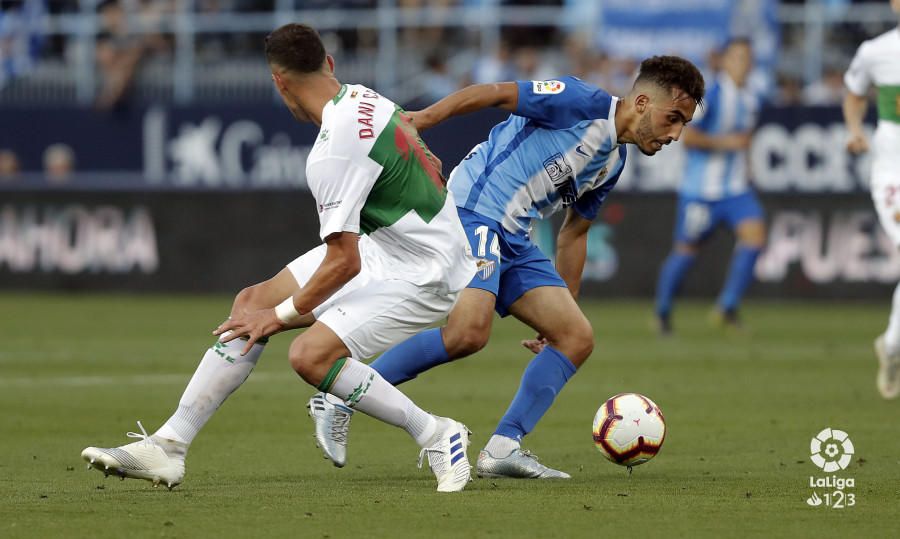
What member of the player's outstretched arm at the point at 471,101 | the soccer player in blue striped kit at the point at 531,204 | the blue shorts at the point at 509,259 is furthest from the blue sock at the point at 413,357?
the player's outstretched arm at the point at 471,101

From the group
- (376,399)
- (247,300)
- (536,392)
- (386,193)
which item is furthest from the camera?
(536,392)

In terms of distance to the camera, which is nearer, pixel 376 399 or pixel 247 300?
pixel 376 399

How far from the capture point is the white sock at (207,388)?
6.78m

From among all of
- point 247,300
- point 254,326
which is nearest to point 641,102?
point 247,300

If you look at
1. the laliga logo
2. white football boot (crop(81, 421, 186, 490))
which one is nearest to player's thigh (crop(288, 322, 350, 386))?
white football boot (crop(81, 421, 186, 490))

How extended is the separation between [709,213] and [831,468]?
8.34 m

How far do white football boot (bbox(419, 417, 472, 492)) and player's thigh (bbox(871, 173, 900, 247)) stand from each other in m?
4.53

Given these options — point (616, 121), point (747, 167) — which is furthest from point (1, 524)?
point (747, 167)

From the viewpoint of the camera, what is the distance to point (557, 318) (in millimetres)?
7527

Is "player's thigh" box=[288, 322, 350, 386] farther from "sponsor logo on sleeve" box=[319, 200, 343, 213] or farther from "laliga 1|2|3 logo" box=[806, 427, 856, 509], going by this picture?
"laliga 1|2|3 logo" box=[806, 427, 856, 509]

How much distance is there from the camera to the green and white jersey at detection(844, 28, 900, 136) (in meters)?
10.3

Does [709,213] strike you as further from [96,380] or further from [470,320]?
[470,320]

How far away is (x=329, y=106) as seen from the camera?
20.9 ft

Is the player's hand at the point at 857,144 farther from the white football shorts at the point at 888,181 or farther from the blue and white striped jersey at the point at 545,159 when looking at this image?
the blue and white striped jersey at the point at 545,159
